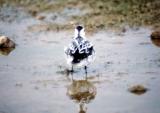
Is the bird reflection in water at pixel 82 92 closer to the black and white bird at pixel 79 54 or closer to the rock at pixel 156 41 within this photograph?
the black and white bird at pixel 79 54

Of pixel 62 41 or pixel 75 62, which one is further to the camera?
pixel 62 41

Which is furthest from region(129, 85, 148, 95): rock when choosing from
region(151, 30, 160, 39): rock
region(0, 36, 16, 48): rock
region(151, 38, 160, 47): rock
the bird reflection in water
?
region(0, 36, 16, 48): rock

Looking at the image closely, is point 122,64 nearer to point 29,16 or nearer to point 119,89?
point 119,89

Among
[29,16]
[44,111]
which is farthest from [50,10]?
[44,111]

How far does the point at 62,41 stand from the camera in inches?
555

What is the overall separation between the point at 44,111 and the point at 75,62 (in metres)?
2.05

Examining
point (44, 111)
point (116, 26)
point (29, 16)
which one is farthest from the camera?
point (29, 16)

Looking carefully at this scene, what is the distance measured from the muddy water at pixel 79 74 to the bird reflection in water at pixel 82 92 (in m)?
0.02

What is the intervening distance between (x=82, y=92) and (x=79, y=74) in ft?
3.36

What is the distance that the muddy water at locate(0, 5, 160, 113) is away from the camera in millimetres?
10023

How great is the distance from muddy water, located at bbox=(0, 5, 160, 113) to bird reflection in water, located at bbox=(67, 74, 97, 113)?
0.02 metres

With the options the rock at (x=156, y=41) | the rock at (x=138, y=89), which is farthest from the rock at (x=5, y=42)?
the rock at (x=138, y=89)

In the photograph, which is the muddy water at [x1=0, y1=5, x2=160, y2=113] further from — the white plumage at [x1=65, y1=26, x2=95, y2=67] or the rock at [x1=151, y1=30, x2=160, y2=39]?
the white plumage at [x1=65, y1=26, x2=95, y2=67]

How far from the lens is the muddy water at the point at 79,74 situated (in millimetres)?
10023
